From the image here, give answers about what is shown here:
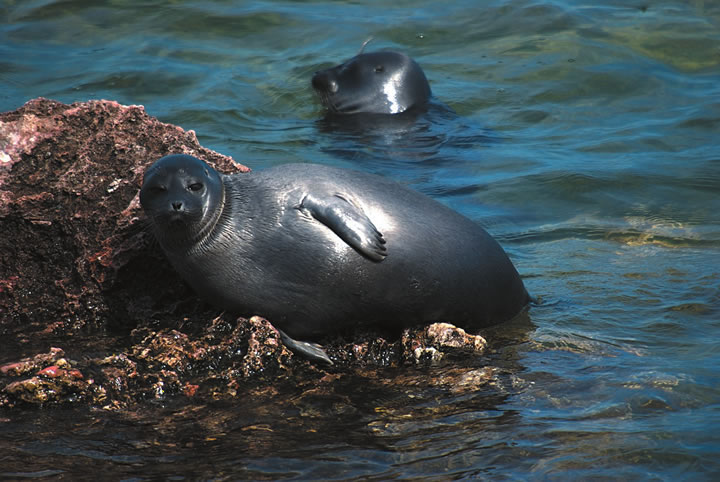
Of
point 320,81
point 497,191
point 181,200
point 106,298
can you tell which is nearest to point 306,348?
point 181,200

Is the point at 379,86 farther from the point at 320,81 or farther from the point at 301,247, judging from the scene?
the point at 301,247

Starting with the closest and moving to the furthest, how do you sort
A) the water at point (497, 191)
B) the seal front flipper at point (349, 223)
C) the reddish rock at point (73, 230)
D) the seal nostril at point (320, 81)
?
the water at point (497, 191) < the seal front flipper at point (349, 223) < the reddish rock at point (73, 230) < the seal nostril at point (320, 81)

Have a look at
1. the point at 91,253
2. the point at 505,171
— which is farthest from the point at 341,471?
the point at 505,171

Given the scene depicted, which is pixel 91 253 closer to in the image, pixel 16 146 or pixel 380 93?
pixel 16 146

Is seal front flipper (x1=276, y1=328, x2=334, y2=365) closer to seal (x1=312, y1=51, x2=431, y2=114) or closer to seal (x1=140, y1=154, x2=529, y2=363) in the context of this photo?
seal (x1=140, y1=154, x2=529, y2=363)

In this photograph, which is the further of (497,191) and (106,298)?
(497,191)

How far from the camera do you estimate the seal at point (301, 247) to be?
4613mm

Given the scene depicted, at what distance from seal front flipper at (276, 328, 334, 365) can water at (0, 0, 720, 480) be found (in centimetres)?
21

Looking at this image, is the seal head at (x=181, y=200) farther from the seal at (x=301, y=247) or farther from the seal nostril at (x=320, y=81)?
the seal nostril at (x=320, y=81)

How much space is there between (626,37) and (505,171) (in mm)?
4477

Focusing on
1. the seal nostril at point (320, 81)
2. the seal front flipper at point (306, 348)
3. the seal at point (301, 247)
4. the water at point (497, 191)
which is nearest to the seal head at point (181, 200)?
the seal at point (301, 247)

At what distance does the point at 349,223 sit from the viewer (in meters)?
4.61

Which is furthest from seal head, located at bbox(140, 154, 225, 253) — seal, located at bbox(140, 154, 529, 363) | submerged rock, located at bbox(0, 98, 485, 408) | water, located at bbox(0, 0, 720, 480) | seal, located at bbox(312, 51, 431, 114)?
seal, located at bbox(312, 51, 431, 114)

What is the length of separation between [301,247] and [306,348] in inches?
20.5
